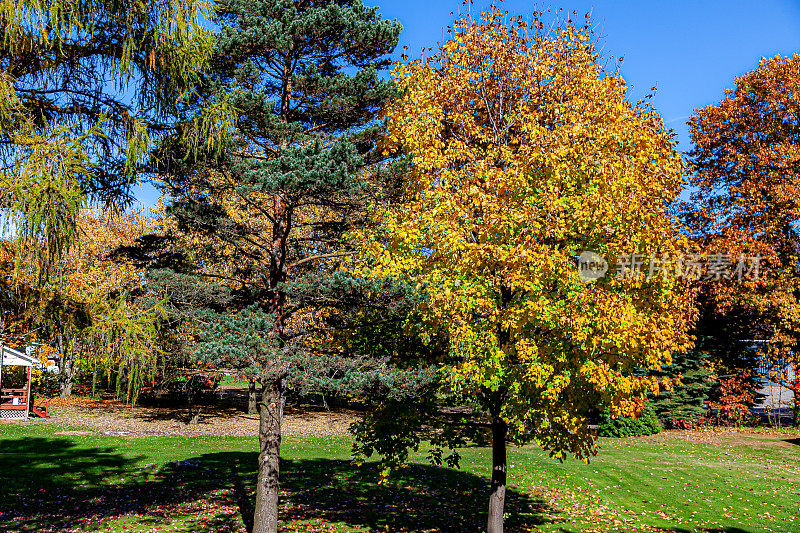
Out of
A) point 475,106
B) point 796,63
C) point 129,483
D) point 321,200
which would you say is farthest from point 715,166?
point 129,483

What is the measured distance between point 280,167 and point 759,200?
59.0ft

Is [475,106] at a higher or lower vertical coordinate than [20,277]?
higher

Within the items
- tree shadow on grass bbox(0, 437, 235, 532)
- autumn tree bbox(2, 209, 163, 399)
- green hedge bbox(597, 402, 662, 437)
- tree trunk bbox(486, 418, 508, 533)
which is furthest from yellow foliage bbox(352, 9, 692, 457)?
green hedge bbox(597, 402, 662, 437)

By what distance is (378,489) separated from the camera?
13492mm

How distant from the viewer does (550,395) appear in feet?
23.5

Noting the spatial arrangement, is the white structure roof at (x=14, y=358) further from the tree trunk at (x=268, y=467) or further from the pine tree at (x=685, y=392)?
the pine tree at (x=685, y=392)

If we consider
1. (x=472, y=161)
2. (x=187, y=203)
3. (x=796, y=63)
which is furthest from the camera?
(x=796, y=63)

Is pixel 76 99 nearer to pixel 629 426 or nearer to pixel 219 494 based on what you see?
pixel 219 494

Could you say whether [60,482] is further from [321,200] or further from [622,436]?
[622,436]

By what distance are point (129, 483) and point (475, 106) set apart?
38.5ft

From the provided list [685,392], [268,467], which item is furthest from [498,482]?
[685,392]

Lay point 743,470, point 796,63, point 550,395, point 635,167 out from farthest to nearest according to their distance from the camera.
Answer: point 796,63, point 743,470, point 635,167, point 550,395

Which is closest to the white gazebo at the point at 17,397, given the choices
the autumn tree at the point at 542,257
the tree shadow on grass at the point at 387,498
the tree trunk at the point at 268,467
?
the tree shadow on grass at the point at 387,498

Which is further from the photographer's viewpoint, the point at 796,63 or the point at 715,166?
the point at 715,166
